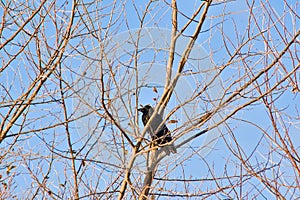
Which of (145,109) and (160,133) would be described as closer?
(160,133)

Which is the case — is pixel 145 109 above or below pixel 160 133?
above

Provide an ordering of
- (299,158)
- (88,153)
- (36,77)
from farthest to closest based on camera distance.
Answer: (88,153), (36,77), (299,158)

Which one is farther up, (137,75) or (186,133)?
(137,75)

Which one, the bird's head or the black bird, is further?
the bird's head

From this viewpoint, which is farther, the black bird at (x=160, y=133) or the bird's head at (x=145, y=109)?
the bird's head at (x=145, y=109)

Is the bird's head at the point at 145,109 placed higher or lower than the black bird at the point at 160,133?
higher

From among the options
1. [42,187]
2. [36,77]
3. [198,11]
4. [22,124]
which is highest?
[198,11]

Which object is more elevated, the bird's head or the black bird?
the bird's head

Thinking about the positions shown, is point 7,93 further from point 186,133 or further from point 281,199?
point 281,199

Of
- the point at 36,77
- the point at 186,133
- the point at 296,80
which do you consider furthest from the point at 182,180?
the point at 36,77

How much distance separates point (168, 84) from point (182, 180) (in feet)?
3.02

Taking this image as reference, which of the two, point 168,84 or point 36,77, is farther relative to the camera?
point 36,77

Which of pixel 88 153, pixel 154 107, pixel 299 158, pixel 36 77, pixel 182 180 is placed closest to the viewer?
pixel 299 158

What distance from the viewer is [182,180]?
3.85 m
